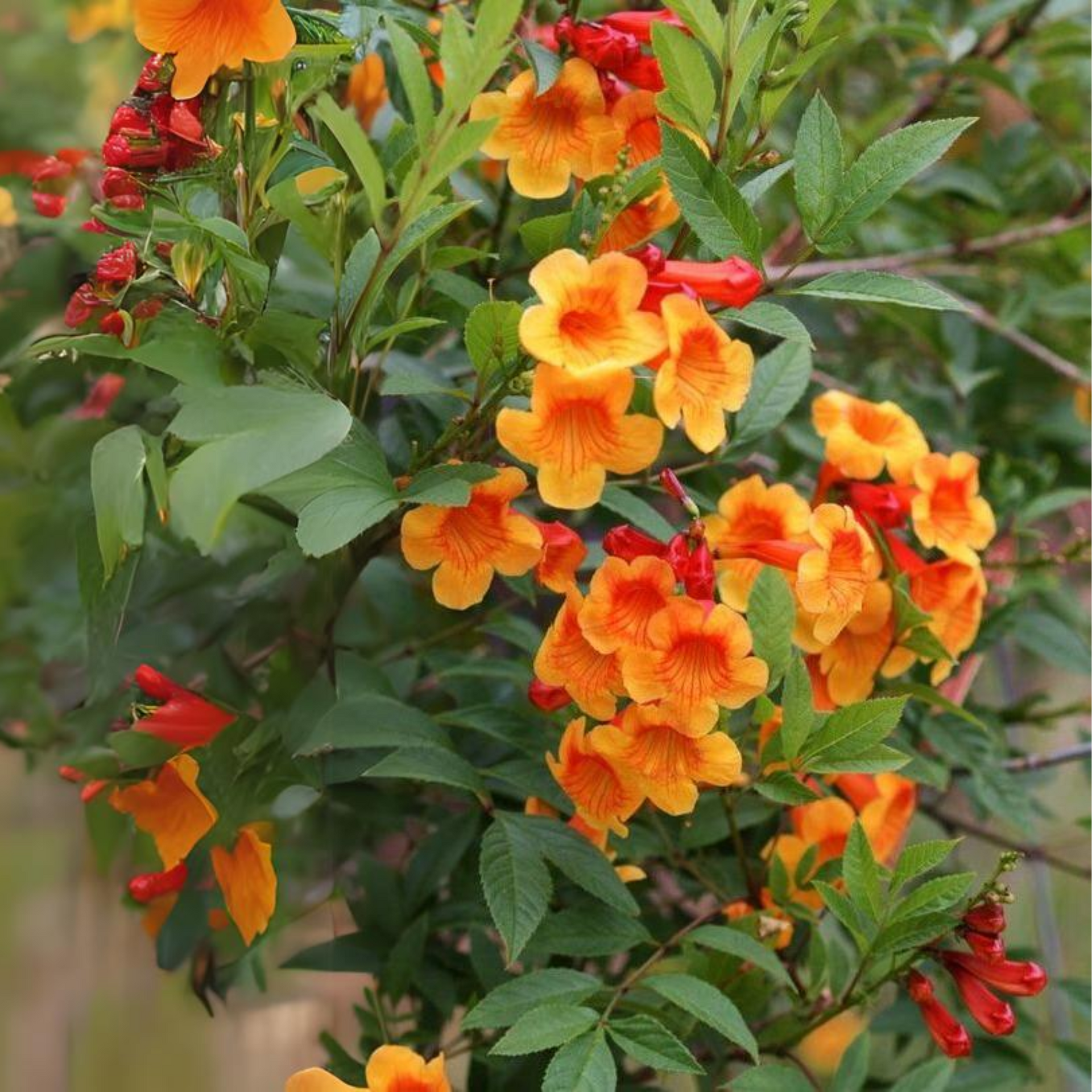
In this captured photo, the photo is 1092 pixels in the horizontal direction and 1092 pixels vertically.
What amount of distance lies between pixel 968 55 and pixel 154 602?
0.80 meters

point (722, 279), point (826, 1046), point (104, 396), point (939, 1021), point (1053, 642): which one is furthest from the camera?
point (826, 1046)

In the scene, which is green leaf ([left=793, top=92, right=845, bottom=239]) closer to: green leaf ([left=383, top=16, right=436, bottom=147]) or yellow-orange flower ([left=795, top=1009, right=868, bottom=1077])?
green leaf ([left=383, top=16, right=436, bottom=147])

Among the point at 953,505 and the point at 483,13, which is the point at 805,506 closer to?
the point at 953,505

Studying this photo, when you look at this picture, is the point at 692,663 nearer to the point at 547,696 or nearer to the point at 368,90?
the point at 547,696

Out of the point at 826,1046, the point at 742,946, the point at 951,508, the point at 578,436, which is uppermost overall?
the point at 578,436

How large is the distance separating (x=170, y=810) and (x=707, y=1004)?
265 millimetres

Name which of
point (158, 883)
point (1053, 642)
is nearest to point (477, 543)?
point (158, 883)

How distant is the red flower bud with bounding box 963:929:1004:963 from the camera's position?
1.94ft

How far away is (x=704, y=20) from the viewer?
A: 56 centimetres

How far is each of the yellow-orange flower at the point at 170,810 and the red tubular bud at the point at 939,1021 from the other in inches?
13.4

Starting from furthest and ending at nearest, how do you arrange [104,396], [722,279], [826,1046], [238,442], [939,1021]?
[826,1046] < [104,396] < [939,1021] < [722,279] < [238,442]

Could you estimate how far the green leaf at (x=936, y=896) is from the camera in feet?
1.98

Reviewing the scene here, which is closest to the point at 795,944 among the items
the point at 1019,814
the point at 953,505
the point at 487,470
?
the point at 1019,814

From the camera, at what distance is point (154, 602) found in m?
0.73
